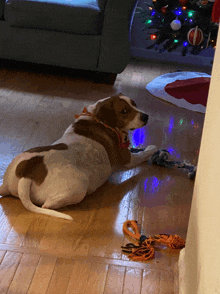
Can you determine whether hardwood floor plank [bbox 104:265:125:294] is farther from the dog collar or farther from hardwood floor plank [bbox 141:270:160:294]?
the dog collar

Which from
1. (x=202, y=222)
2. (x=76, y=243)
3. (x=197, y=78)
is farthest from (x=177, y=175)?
(x=197, y=78)

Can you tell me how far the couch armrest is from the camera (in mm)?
3510

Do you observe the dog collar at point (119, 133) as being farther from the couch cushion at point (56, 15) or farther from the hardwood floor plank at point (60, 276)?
the couch cushion at point (56, 15)

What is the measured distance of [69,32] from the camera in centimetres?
362

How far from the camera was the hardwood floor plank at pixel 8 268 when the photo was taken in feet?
4.59

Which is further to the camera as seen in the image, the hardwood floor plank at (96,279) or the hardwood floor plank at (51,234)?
the hardwood floor plank at (51,234)

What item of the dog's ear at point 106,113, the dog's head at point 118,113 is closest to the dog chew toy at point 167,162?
the dog's head at point 118,113

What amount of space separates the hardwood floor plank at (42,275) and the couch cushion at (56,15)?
8.18 ft

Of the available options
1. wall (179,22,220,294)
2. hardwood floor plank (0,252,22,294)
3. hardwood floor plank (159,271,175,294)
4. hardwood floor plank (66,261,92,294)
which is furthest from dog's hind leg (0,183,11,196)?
wall (179,22,220,294)

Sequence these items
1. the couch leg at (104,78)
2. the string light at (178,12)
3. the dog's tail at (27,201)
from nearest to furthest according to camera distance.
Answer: the dog's tail at (27,201)
the couch leg at (104,78)
the string light at (178,12)

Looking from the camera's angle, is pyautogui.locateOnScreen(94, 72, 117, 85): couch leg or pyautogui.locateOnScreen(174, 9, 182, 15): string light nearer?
pyautogui.locateOnScreen(94, 72, 117, 85): couch leg

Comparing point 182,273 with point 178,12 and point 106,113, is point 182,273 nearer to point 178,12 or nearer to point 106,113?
point 106,113

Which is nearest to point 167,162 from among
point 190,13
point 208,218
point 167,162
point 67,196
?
point 167,162

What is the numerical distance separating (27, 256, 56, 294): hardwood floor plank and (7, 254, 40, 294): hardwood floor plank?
15 mm
